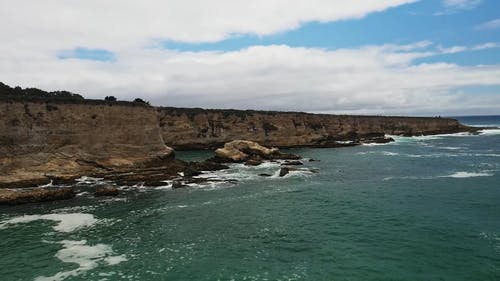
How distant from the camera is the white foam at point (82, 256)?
699 inches

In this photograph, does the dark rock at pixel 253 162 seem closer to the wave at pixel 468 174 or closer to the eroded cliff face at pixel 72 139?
the eroded cliff face at pixel 72 139

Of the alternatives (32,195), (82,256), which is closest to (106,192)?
(32,195)

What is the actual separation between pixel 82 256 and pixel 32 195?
14391 millimetres

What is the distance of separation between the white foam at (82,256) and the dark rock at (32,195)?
11.2 metres

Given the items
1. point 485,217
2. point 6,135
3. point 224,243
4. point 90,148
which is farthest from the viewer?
point 90,148

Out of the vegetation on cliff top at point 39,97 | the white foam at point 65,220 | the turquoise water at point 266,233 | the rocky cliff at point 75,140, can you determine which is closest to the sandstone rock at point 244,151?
the rocky cliff at point 75,140

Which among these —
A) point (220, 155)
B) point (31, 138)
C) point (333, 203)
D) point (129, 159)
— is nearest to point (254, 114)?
point (220, 155)

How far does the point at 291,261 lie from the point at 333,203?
1178cm

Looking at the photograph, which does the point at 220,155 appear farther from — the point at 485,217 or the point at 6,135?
the point at 485,217

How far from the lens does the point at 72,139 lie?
42.0 meters

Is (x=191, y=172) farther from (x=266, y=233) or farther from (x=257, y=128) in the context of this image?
(x=257, y=128)

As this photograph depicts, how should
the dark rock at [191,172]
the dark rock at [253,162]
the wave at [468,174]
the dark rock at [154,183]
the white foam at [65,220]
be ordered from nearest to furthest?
1. the white foam at [65,220]
2. the dark rock at [154,183]
3. the wave at [468,174]
4. the dark rock at [191,172]
5. the dark rock at [253,162]

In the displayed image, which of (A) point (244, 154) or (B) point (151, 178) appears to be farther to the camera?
(A) point (244, 154)

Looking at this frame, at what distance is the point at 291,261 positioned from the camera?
18.3 metres
